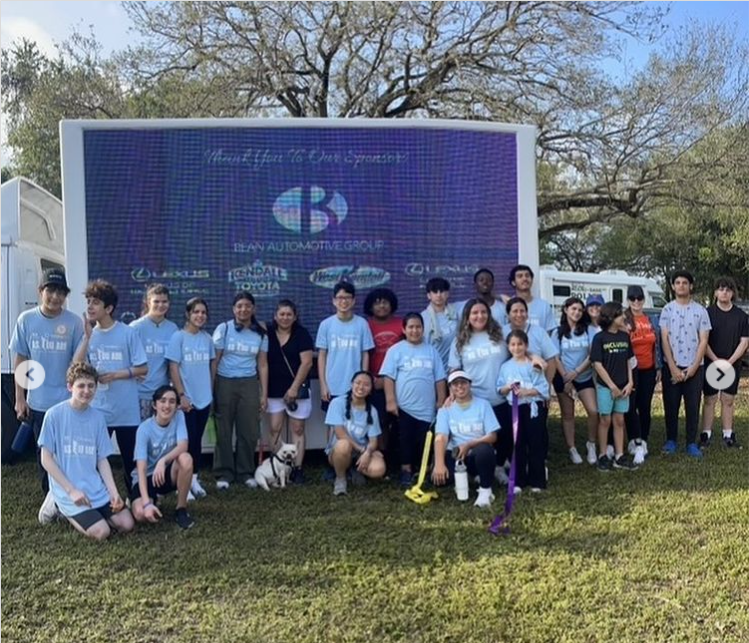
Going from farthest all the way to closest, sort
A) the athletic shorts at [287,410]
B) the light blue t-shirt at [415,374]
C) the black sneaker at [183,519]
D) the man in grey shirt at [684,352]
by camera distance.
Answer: the man in grey shirt at [684,352] < the athletic shorts at [287,410] < the light blue t-shirt at [415,374] < the black sneaker at [183,519]

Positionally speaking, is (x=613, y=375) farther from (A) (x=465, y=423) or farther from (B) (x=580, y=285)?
(B) (x=580, y=285)

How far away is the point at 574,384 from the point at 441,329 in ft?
4.65

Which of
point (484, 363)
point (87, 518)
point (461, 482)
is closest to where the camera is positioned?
point (87, 518)

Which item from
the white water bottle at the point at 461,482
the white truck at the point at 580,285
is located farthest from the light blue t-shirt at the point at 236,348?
the white truck at the point at 580,285

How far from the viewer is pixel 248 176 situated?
5.98 metres

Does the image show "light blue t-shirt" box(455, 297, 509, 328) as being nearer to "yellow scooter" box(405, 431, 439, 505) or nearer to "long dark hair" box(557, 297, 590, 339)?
"long dark hair" box(557, 297, 590, 339)

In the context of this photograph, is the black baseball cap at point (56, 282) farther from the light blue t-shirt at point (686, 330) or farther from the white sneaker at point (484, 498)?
the light blue t-shirt at point (686, 330)

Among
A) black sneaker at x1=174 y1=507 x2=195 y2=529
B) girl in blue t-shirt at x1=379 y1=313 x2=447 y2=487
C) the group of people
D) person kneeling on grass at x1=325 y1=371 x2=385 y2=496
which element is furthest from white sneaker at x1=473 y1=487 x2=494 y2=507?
black sneaker at x1=174 y1=507 x2=195 y2=529

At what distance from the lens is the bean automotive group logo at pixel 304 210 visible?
604 cm

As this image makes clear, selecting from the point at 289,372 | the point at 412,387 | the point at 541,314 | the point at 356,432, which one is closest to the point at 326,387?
the point at 289,372

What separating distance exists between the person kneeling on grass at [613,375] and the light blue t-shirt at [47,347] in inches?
159

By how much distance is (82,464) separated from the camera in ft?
15.5

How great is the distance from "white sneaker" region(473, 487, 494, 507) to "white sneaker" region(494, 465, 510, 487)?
17.9 inches

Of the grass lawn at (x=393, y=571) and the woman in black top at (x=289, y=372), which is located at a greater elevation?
the woman in black top at (x=289, y=372)
